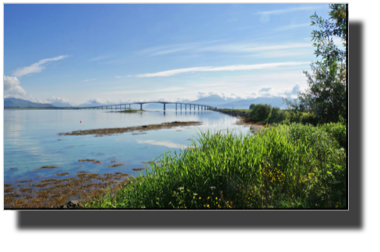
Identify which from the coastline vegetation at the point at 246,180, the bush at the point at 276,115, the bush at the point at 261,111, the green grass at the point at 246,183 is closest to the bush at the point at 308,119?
the coastline vegetation at the point at 246,180

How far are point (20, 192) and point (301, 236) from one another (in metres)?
10.9

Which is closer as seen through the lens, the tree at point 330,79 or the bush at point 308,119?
the tree at point 330,79

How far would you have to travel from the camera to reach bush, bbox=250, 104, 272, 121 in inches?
1432

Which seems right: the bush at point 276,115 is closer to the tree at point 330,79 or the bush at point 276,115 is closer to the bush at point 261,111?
the bush at point 261,111

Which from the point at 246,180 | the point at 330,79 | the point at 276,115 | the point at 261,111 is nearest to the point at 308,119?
the point at 330,79

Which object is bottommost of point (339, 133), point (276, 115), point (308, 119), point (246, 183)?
point (246, 183)

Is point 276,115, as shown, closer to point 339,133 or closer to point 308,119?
point 308,119

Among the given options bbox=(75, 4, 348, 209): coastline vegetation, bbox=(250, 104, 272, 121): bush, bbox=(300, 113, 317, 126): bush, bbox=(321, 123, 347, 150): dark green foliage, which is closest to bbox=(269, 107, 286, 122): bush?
bbox=(250, 104, 272, 121): bush

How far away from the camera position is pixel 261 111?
37812mm

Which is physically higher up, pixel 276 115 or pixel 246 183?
pixel 276 115

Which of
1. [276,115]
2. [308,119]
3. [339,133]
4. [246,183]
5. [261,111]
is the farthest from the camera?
[261,111]

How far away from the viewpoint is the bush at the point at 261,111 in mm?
36375
